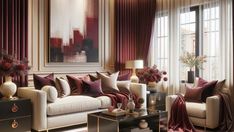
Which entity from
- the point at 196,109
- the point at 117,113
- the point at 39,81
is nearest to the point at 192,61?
the point at 196,109

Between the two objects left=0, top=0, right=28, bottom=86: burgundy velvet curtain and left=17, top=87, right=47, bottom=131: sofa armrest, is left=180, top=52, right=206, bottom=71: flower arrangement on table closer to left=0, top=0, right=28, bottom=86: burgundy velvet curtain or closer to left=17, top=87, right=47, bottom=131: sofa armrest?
left=17, top=87, right=47, bottom=131: sofa armrest

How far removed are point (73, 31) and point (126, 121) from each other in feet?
9.24

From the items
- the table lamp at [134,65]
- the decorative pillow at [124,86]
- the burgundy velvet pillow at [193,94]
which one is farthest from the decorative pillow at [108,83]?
the burgundy velvet pillow at [193,94]

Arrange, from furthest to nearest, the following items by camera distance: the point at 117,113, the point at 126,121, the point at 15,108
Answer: the point at 15,108 → the point at 117,113 → the point at 126,121

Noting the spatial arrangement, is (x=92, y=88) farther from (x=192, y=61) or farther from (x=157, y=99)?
(x=192, y=61)

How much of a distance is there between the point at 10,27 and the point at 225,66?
3.97m

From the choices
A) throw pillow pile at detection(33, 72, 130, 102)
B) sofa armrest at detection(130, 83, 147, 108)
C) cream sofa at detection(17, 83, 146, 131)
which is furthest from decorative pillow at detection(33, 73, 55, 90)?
sofa armrest at detection(130, 83, 147, 108)

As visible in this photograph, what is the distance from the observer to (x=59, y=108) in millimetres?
4141

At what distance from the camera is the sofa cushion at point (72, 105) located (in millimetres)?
4098

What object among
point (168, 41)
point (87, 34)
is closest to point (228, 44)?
point (168, 41)

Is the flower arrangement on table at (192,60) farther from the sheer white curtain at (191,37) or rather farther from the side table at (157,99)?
the side table at (157,99)

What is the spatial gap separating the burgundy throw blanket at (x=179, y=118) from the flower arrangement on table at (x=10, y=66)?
259 centimetres

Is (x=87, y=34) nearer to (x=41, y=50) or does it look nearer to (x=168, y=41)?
(x=41, y=50)

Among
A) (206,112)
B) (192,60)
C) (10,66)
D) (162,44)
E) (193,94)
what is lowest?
(206,112)
